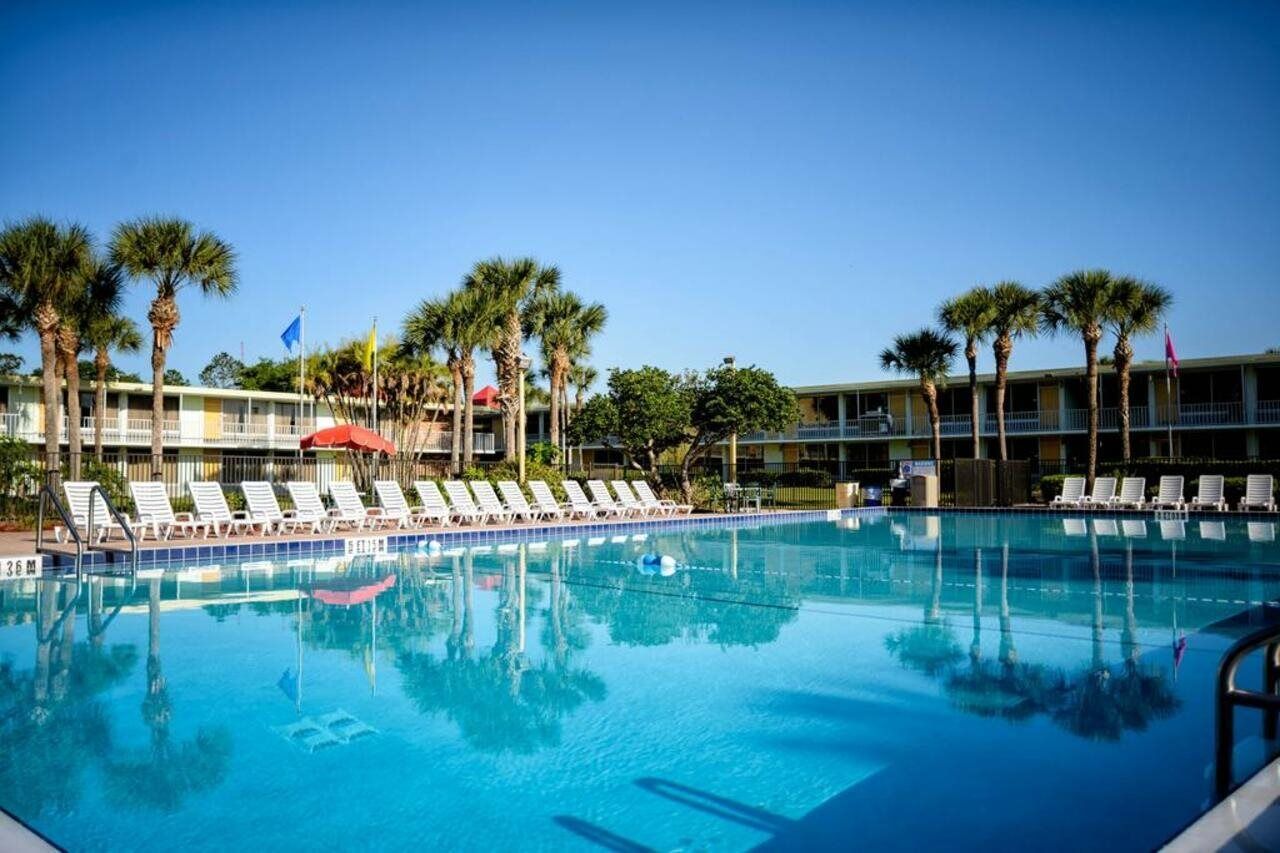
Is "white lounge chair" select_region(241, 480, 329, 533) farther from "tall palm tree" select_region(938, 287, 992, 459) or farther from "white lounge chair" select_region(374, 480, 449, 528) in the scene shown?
"tall palm tree" select_region(938, 287, 992, 459)

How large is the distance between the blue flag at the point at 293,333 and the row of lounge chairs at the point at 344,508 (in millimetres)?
7466

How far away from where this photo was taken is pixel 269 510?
15.0 metres

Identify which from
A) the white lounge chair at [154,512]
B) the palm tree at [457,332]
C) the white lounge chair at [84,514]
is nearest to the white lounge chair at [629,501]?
the palm tree at [457,332]

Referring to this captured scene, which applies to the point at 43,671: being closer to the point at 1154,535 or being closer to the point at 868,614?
the point at 868,614

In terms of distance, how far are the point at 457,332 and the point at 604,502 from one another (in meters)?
7.98

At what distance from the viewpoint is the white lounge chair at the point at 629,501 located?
70.3 ft

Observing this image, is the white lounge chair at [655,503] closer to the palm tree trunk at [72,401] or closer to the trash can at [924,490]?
the trash can at [924,490]

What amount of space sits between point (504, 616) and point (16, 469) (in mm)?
12127

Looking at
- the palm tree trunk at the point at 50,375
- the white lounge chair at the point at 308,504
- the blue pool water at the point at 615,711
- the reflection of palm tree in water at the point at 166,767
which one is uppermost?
the palm tree trunk at the point at 50,375

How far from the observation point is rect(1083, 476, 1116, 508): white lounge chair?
24219 millimetres

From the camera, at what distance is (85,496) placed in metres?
→ 13.2

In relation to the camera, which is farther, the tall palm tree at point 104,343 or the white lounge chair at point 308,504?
the tall palm tree at point 104,343

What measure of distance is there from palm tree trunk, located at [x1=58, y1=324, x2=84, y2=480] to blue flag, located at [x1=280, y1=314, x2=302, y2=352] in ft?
16.5

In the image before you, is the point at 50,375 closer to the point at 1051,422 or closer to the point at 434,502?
the point at 434,502
